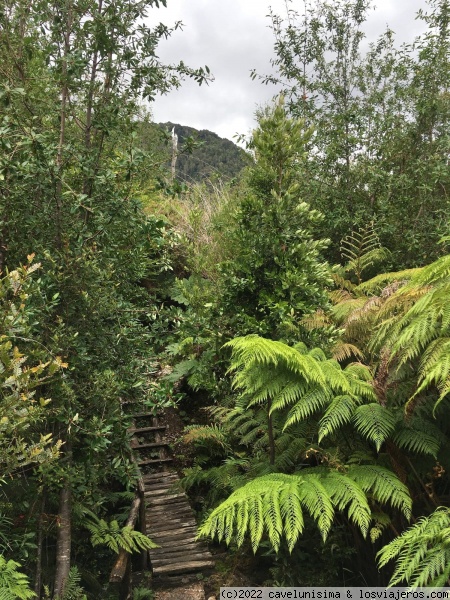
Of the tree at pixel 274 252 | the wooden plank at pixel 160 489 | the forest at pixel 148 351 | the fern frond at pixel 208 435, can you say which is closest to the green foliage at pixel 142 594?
the forest at pixel 148 351

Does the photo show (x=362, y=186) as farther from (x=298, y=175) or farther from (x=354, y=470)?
(x=354, y=470)

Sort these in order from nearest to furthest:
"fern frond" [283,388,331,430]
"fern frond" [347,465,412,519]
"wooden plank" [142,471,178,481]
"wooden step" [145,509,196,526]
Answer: "fern frond" [347,465,412,519] → "fern frond" [283,388,331,430] → "wooden step" [145,509,196,526] → "wooden plank" [142,471,178,481]

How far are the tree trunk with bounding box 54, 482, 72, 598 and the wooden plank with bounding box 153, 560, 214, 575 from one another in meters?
1.07

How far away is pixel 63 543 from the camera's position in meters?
2.95

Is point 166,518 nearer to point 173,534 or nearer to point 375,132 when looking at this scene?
point 173,534

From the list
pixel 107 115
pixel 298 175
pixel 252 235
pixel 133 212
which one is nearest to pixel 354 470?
pixel 252 235

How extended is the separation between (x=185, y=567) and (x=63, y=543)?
→ 48.0 inches

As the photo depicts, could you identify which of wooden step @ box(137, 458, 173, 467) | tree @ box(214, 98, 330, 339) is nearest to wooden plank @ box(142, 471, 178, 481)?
wooden step @ box(137, 458, 173, 467)

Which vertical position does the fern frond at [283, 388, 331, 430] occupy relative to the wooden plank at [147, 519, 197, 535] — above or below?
above

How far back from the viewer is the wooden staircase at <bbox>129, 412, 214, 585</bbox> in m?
3.77

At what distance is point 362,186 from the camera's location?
655 cm

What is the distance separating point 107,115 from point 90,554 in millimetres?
3619

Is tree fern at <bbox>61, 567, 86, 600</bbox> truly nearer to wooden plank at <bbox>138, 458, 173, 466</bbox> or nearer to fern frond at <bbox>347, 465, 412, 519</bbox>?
fern frond at <bbox>347, 465, 412, 519</bbox>

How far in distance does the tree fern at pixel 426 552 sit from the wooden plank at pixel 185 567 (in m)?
2.12
